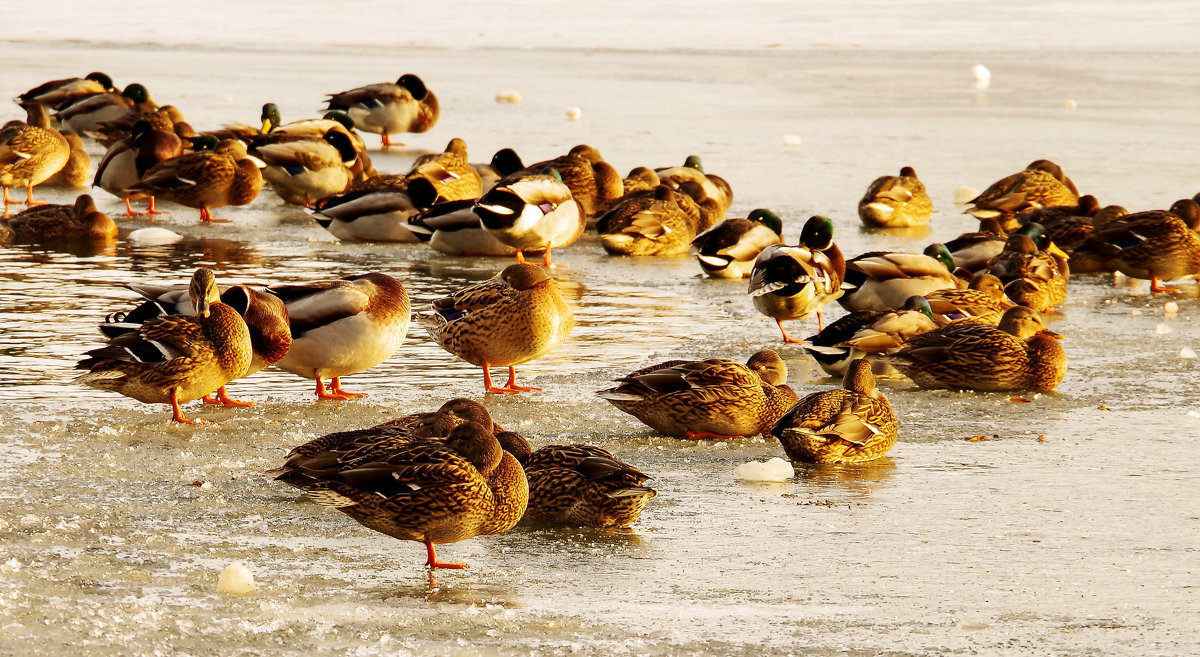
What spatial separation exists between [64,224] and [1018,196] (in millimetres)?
7614

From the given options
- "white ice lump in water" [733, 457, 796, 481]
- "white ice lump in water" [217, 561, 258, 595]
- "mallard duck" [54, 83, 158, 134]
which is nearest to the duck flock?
"white ice lump in water" [733, 457, 796, 481]

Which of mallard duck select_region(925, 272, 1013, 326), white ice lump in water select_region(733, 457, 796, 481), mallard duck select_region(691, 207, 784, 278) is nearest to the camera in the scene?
white ice lump in water select_region(733, 457, 796, 481)

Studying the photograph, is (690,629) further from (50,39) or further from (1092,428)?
(50,39)

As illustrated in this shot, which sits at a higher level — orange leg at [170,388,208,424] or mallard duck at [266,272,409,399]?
mallard duck at [266,272,409,399]

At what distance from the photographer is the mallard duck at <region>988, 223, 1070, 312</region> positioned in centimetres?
965

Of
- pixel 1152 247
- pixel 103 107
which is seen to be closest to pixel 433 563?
pixel 1152 247

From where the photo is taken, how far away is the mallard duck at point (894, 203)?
1276 centimetres

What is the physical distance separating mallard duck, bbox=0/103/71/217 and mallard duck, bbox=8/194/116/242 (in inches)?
71.3

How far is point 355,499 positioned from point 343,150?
1036cm

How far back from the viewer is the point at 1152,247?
1064 cm

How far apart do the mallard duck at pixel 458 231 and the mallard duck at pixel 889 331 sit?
4.18 meters

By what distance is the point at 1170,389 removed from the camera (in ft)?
24.8

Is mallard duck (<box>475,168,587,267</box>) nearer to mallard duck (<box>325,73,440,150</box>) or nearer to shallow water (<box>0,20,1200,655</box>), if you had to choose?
shallow water (<box>0,20,1200,655</box>)

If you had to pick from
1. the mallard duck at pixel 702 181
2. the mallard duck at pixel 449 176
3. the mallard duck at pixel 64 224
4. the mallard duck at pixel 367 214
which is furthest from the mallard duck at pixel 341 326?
the mallard duck at pixel 702 181
